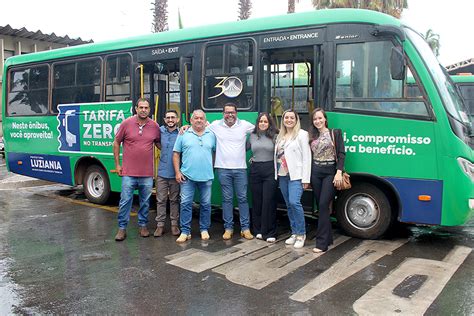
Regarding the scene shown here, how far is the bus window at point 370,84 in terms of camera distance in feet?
17.2

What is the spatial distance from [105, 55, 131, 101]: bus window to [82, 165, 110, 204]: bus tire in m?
1.42

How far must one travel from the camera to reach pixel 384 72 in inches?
211

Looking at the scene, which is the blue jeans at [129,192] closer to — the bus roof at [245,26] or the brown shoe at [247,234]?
the brown shoe at [247,234]

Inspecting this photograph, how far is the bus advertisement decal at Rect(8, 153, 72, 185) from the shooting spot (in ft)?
28.0

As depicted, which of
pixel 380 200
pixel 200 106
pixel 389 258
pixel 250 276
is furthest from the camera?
pixel 200 106

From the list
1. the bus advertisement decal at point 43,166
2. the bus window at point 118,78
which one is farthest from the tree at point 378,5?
the bus advertisement decal at point 43,166

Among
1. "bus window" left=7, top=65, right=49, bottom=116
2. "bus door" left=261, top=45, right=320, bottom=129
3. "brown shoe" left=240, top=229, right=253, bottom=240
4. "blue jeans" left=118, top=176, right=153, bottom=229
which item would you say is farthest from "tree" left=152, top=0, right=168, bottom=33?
"brown shoe" left=240, top=229, right=253, bottom=240

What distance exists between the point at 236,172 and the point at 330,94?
1558 millimetres

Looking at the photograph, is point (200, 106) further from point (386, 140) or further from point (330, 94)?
point (386, 140)

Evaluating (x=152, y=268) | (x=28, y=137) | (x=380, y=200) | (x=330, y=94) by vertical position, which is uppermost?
(x=330, y=94)

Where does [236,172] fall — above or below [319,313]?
above

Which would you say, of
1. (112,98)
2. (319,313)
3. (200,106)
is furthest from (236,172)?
(112,98)

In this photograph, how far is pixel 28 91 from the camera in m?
9.02

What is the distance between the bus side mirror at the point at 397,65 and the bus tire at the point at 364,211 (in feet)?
4.55
